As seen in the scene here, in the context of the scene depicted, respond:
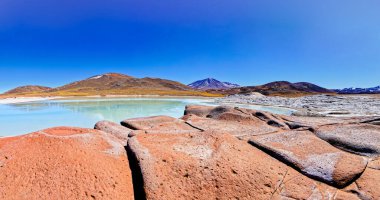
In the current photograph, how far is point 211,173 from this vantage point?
10.4 feet

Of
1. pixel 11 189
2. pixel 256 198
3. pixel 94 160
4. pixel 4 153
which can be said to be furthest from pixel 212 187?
pixel 4 153

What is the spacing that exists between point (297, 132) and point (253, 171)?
1.99 metres

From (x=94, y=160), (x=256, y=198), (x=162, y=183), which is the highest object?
(x=94, y=160)

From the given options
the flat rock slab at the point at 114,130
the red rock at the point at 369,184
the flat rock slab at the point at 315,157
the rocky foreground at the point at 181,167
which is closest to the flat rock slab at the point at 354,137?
the rocky foreground at the point at 181,167

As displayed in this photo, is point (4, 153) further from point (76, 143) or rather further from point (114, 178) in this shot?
point (114, 178)

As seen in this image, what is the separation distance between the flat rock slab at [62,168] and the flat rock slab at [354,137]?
12.7 feet

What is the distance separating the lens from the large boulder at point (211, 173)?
9.78 ft

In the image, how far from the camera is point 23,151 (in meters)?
3.20

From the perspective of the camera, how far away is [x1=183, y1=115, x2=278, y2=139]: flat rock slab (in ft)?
16.9

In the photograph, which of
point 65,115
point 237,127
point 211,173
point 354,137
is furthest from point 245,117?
point 65,115

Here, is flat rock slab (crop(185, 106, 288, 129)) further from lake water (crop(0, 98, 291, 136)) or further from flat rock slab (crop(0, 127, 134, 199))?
lake water (crop(0, 98, 291, 136))

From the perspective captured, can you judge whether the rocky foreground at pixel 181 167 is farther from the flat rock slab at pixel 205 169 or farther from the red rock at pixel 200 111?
the red rock at pixel 200 111

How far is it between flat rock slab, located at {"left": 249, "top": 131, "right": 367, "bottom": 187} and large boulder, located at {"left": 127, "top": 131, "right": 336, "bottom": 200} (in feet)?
0.52

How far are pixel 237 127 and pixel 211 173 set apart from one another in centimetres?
266
